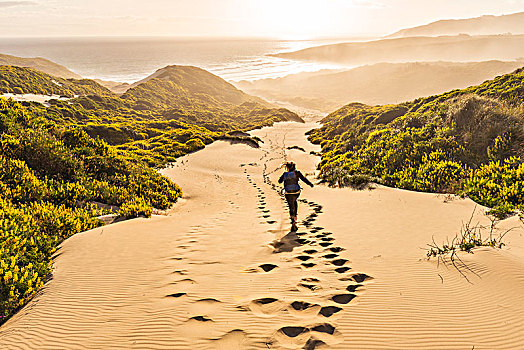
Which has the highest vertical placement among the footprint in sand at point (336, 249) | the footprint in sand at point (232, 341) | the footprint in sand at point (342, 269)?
the footprint in sand at point (232, 341)

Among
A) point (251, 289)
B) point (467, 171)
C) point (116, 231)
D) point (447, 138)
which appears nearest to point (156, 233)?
point (116, 231)

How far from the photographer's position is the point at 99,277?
4.71m

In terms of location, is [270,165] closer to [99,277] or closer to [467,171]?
[467,171]

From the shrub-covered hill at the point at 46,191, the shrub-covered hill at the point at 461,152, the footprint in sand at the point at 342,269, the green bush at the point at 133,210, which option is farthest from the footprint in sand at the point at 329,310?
the green bush at the point at 133,210

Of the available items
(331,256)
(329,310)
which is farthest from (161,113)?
(329,310)

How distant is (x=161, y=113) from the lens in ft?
163

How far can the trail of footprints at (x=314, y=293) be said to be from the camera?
2973 millimetres

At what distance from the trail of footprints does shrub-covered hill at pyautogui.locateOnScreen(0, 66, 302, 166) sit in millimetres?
15785

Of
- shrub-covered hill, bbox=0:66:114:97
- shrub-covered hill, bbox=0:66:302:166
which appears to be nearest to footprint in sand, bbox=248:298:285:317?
shrub-covered hill, bbox=0:66:302:166

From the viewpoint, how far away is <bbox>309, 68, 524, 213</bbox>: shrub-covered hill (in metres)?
8.78

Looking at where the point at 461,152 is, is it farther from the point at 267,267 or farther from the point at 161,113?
the point at 161,113

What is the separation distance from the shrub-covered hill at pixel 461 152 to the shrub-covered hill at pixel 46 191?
9.08 meters

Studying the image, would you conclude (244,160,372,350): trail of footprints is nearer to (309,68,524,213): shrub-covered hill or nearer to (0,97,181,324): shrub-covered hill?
(0,97,181,324): shrub-covered hill

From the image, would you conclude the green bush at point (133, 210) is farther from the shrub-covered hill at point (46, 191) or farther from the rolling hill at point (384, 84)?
the rolling hill at point (384, 84)
